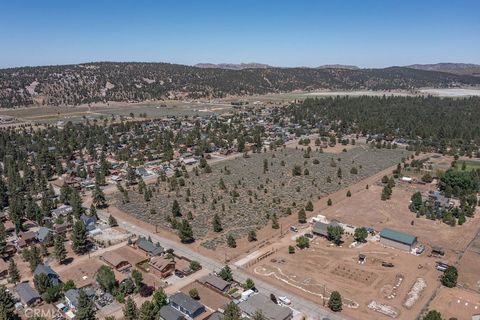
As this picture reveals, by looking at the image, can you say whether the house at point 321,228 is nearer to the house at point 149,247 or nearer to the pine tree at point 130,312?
the house at point 149,247

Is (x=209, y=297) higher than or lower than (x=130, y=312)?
lower

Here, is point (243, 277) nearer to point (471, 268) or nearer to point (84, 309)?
point (84, 309)

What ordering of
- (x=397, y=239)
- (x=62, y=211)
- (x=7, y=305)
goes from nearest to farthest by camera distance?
1. (x=7, y=305)
2. (x=397, y=239)
3. (x=62, y=211)

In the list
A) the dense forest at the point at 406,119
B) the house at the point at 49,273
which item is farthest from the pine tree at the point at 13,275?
the dense forest at the point at 406,119

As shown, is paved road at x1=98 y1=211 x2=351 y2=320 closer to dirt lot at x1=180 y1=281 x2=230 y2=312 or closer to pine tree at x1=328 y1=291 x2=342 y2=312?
pine tree at x1=328 y1=291 x2=342 y2=312

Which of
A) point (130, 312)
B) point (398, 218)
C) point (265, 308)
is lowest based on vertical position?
point (398, 218)

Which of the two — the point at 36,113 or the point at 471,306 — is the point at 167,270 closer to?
the point at 471,306

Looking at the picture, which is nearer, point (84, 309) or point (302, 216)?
point (84, 309)

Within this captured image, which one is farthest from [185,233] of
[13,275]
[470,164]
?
[470,164]
